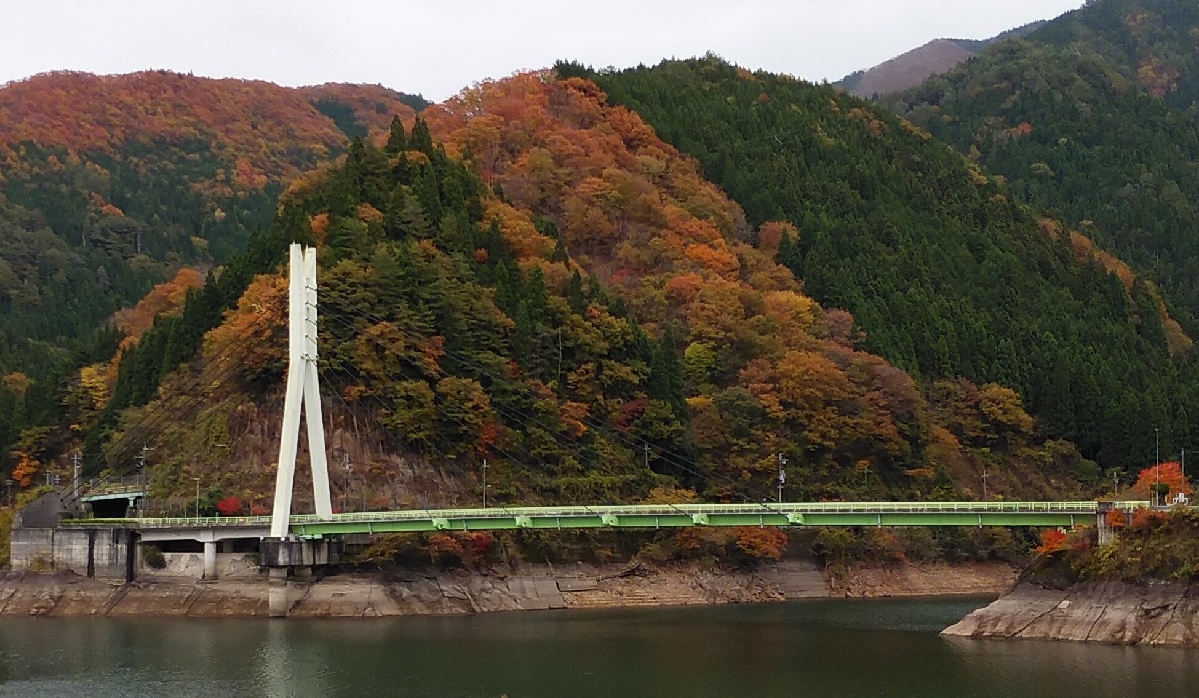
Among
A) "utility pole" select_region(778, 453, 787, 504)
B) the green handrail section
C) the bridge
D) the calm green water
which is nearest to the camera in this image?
the calm green water

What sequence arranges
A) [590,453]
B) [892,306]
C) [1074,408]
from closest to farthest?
[590,453]
[1074,408]
[892,306]

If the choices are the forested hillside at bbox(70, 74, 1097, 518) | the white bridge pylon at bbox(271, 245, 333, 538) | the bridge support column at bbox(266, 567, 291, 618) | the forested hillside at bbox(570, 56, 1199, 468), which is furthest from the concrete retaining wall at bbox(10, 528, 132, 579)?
the forested hillside at bbox(570, 56, 1199, 468)

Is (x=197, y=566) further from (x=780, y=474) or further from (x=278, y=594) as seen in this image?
(x=780, y=474)

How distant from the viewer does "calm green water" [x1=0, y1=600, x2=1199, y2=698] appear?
57844mm

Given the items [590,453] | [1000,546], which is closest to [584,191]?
[590,453]

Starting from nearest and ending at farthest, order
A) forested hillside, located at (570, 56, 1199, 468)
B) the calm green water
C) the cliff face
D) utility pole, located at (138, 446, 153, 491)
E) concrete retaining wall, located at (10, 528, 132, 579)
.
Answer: the calm green water, the cliff face, concrete retaining wall, located at (10, 528, 132, 579), utility pole, located at (138, 446, 153, 491), forested hillside, located at (570, 56, 1199, 468)

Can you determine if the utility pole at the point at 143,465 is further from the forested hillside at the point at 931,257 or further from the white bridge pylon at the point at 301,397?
the forested hillside at the point at 931,257

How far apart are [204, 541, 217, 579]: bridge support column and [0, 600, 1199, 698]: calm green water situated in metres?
4.62

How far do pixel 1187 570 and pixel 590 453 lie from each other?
42.4 m

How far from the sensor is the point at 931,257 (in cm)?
14975

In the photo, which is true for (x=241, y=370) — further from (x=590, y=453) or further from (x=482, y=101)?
(x=482, y=101)

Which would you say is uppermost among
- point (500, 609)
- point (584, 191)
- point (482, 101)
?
point (482, 101)

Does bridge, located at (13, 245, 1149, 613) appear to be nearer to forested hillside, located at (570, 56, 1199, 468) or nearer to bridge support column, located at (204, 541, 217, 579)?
bridge support column, located at (204, 541, 217, 579)

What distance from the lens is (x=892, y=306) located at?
442 ft
